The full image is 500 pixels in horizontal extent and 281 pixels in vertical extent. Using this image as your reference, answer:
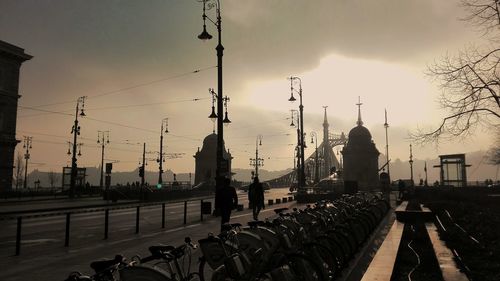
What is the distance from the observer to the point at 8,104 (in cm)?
5191

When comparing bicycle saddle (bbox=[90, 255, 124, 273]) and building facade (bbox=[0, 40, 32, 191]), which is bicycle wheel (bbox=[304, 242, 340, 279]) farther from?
building facade (bbox=[0, 40, 32, 191])

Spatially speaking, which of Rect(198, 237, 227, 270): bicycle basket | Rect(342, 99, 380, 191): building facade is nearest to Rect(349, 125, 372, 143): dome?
Rect(342, 99, 380, 191): building facade

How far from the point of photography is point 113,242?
1258 cm

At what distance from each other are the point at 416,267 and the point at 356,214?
2227 millimetres

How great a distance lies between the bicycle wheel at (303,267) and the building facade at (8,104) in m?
51.3

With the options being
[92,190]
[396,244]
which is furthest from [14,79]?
[396,244]

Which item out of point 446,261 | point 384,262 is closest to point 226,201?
point 384,262

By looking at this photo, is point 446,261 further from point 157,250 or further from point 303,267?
point 157,250

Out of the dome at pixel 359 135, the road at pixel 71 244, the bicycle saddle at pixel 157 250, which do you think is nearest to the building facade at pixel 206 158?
the dome at pixel 359 135

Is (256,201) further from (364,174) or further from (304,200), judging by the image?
(364,174)

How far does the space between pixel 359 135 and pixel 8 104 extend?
5256 cm

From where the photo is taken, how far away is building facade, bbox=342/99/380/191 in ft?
244

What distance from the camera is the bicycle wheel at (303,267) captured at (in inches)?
202

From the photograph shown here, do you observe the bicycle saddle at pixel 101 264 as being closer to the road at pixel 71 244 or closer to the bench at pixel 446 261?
the road at pixel 71 244
